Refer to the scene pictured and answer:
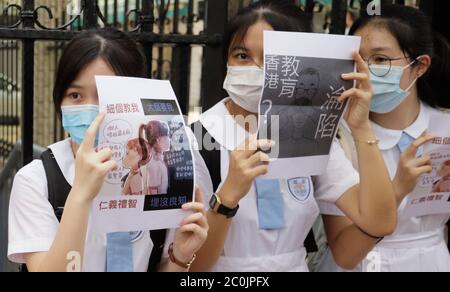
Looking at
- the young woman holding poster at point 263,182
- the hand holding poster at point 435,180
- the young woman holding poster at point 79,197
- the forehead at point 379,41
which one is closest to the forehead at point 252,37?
the young woman holding poster at point 263,182

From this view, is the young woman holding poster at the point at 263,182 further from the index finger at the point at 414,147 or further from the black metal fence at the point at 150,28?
the black metal fence at the point at 150,28

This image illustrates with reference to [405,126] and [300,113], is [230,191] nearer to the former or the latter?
[300,113]

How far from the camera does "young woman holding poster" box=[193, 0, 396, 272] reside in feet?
6.26

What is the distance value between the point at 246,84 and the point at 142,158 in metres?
0.49

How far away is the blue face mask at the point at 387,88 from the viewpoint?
2146mm

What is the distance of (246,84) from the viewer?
1904mm

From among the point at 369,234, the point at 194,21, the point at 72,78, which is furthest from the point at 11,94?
the point at 369,234

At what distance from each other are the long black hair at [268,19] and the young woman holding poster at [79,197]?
0.32m

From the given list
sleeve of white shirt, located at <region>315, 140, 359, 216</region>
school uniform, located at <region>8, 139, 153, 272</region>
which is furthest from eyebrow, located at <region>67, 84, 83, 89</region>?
sleeve of white shirt, located at <region>315, 140, 359, 216</region>

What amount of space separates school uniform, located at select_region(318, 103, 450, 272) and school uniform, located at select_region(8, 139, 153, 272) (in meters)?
0.85

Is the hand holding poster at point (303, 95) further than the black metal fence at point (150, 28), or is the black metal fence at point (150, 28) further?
the black metal fence at point (150, 28)

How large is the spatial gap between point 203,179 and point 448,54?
3.99 ft

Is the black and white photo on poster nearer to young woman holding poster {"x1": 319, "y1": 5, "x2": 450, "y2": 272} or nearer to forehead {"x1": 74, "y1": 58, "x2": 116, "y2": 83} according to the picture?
young woman holding poster {"x1": 319, "y1": 5, "x2": 450, "y2": 272}

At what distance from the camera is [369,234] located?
205 centimetres
